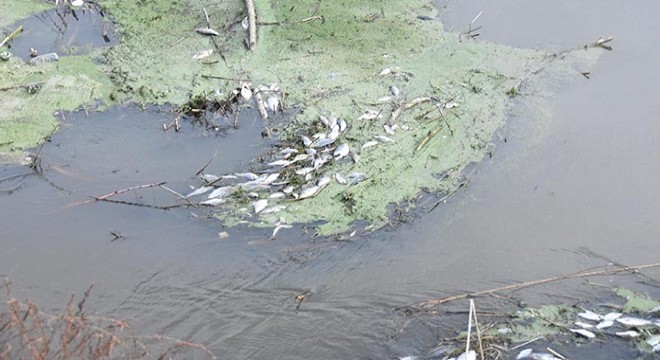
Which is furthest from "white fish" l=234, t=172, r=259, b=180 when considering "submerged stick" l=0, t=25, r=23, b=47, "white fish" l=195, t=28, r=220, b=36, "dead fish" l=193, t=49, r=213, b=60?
"submerged stick" l=0, t=25, r=23, b=47

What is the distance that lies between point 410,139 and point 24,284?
3097 mm

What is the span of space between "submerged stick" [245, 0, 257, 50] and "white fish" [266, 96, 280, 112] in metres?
0.93

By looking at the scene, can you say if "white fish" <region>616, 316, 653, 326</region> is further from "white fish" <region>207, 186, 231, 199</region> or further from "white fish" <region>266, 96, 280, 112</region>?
"white fish" <region>266, 96, 280, 112</region>

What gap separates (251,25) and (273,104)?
4.16ft

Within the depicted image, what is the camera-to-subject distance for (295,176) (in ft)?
16.6

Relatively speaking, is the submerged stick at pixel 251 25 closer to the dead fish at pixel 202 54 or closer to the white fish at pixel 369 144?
the dead fish at pixel 202 54

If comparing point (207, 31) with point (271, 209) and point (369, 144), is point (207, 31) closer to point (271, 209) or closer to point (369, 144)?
point (369, 144)

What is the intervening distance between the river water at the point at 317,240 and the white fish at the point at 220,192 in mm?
142

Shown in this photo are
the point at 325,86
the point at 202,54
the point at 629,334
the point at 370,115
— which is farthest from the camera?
the point at 202,54

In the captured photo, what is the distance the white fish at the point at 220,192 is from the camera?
488cm

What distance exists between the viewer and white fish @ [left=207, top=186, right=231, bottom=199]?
16.0 feet

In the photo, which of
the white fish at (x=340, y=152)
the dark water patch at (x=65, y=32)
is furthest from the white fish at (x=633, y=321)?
the dark water patch at (x=65, y=32)

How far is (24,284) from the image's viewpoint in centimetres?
436

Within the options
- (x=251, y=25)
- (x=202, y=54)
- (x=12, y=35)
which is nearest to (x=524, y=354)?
(x=202, y=54)
